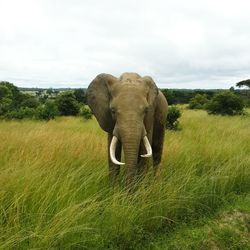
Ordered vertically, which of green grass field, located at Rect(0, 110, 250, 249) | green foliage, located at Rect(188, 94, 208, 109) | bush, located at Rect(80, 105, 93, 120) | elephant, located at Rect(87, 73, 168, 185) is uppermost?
elephant, located at Rect(87, 73, 168, 185)

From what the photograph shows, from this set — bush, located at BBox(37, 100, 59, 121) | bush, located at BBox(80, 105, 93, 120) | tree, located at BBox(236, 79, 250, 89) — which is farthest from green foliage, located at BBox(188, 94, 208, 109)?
Result: bush, located at BBox(37, 100, 59, 121)

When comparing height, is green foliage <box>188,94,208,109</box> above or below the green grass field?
below

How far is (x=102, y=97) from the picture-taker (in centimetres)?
666

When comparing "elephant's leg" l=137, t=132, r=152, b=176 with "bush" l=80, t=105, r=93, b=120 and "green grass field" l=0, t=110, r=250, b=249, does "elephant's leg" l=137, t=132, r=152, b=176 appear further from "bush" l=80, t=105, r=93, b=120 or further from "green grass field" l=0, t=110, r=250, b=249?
"bush" l=80, t=105, r=93, b=120

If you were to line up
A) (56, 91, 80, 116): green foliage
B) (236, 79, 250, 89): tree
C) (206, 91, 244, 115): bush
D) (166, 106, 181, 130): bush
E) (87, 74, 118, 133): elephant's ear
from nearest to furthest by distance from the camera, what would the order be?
1. (87, 74, 118, 133): elephant's ear
2. (166, 106, 181, 130): bush
3. (206, 91, 244, 115): bush
4. (56, 91, 80, 116): green foliage
5. (236, 79, 250, 89): tree

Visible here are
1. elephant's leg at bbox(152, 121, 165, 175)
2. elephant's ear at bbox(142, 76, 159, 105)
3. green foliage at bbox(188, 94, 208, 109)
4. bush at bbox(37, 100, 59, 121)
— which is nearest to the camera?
elephant's ear at bbox(142, 76, 159, 105)

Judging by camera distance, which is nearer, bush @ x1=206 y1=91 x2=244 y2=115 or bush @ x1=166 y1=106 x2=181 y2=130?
bush @ x1=166 y1=106 x2=181 y2=130

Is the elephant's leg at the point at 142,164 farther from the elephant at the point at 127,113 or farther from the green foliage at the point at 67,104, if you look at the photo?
the green foliage at the point at 67,104

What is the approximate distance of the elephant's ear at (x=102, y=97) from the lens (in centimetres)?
659

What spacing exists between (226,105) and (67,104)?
10250 millimetres

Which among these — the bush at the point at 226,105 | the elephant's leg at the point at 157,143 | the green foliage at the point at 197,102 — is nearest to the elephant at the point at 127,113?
the elephant's leg at the point at 157,143

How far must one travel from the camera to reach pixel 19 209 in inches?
192

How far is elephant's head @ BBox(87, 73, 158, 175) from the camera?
5.93 meters

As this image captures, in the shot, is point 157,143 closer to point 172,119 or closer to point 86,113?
point 172,119
